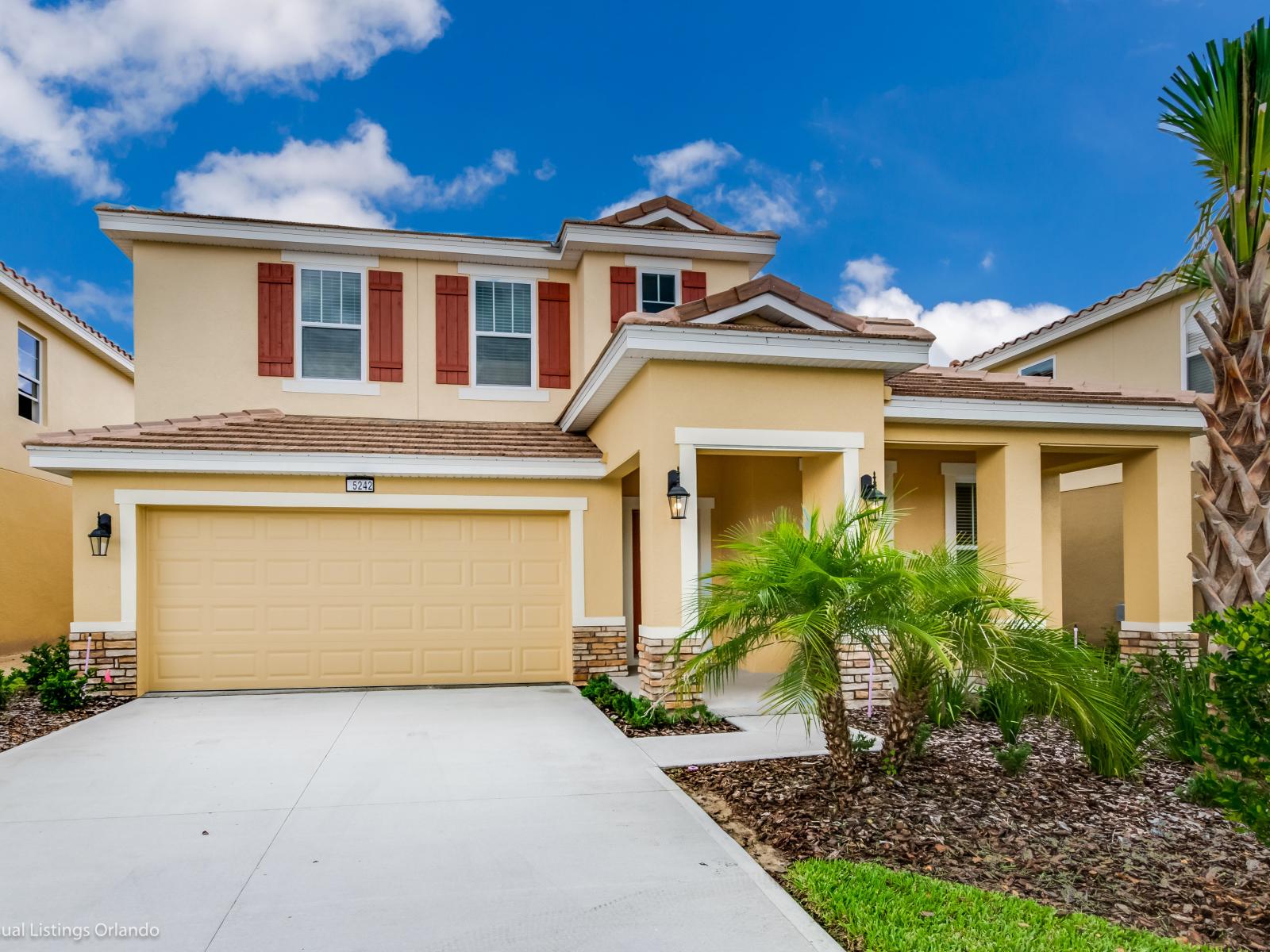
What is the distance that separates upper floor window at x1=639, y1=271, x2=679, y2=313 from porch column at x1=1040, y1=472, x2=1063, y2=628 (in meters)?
5.82

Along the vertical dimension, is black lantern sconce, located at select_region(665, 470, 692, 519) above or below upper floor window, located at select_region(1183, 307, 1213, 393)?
below

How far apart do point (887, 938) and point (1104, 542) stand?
37.5 feet

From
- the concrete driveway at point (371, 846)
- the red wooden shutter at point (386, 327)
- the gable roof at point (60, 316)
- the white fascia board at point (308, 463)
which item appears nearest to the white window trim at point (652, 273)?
the white fascia board at point (308, 463)

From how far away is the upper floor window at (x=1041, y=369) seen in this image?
14.8 m

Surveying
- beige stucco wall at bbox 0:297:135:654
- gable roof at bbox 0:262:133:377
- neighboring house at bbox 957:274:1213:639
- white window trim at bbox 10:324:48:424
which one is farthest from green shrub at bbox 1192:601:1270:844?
white window trim at bbox 10:324:48:424

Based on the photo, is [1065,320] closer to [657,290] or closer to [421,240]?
[657,290]

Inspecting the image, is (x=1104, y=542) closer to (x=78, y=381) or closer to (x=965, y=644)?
(x=965, y=644)

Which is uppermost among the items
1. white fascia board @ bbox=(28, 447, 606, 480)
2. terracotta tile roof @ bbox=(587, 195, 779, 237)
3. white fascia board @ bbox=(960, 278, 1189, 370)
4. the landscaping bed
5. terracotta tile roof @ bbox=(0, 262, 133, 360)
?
terracotta tile roof @ bbox=(587, 195, 779, 237)

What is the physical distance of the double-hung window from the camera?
11.4 metres

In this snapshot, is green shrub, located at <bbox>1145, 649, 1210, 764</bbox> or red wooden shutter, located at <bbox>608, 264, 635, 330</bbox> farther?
red wooden shutter, located at <bbox>608, 264, 635, 330</bbox>

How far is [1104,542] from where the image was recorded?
12.8 meters

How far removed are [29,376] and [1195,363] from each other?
1895 centimetres

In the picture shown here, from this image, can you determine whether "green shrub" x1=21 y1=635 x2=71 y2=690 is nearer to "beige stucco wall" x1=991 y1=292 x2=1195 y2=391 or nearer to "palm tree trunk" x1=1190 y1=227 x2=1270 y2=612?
"palm tree trunk" x1=1190 y1=227 x2=1270 y2=612

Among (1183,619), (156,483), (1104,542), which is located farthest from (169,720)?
(1104,542)
